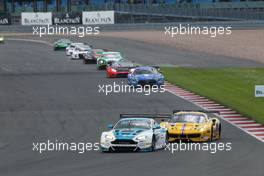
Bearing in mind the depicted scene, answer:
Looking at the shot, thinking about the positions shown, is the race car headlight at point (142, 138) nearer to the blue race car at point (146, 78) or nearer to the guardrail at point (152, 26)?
the blue race car at point (146, 78)

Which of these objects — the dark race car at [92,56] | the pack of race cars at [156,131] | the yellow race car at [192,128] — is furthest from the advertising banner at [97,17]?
the yellow race car at [192,128]

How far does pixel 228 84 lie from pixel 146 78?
585cm

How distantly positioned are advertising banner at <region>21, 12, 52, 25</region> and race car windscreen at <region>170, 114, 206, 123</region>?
75580 millimetres

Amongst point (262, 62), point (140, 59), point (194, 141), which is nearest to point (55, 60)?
point (140, 59)

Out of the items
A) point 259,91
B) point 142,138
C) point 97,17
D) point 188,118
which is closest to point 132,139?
point 142,138

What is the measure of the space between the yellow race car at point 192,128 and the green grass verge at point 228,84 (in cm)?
519

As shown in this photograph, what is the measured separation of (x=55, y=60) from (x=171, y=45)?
63.4 ft

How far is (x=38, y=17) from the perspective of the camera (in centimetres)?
10375

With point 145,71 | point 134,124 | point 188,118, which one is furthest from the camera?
point 145,71

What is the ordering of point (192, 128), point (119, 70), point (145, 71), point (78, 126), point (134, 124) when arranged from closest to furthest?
point (134, 124) → point (192, 128) → point (78, 126) → point (145, 71) → point (119, 70)

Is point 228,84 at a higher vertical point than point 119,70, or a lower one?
lower

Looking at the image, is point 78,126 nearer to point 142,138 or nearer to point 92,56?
point 142,138

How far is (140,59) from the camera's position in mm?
73000

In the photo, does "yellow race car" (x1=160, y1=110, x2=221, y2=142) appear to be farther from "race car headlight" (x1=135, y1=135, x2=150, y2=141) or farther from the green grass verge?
the green grass verge
